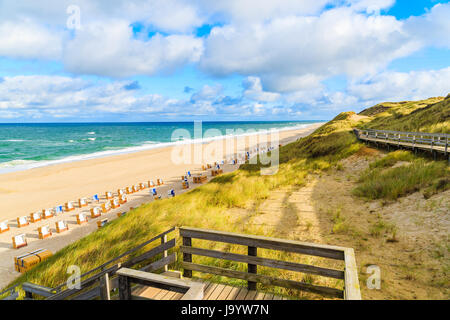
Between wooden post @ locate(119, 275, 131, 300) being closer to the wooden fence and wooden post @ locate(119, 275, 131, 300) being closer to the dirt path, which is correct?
the dirt path

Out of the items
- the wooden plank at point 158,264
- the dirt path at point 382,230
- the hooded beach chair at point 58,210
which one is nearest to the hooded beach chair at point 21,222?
the hooded beach chair at point 58,210

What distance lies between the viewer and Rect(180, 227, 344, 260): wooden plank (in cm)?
344

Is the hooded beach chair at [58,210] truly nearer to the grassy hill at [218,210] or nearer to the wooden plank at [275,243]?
the grassy hill at [218,210]

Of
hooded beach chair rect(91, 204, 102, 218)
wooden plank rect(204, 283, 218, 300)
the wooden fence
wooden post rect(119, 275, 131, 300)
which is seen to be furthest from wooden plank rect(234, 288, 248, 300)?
hooded beach chair rect(91, 204, 102, 218)

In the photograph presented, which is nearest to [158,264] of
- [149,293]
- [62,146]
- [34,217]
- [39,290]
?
[149,293]

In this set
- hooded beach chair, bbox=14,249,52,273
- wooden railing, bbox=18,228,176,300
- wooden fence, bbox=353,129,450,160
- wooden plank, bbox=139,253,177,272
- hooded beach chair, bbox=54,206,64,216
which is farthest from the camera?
hooded beach chair, bbox=54,206,64,216

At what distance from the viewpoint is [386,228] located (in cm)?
744

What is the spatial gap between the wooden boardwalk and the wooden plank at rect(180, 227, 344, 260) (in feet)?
2.61

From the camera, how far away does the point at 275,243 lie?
3.75 m

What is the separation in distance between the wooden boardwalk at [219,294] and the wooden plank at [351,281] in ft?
4.34

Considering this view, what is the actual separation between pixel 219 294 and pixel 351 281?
2102 millimetres

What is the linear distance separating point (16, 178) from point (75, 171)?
5.50 metres
